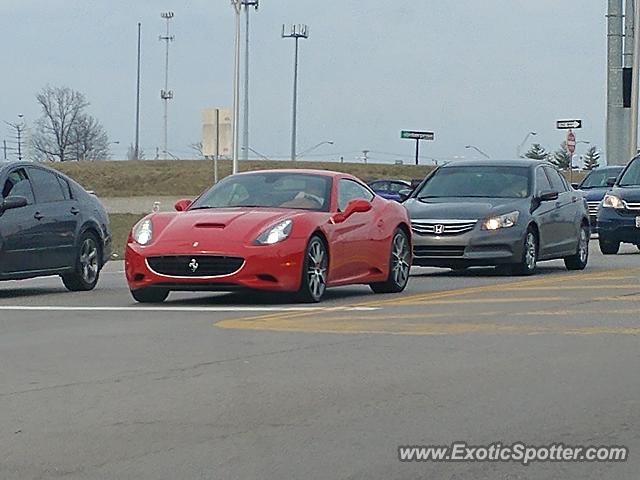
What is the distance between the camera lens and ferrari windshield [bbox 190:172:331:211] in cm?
1498

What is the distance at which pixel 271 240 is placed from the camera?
13.9 metres

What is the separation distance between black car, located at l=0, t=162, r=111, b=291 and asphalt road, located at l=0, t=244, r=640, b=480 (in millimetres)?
1228

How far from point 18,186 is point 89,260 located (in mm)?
1423

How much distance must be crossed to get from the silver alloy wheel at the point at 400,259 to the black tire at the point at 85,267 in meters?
3.46

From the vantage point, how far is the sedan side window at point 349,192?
15.4 meters

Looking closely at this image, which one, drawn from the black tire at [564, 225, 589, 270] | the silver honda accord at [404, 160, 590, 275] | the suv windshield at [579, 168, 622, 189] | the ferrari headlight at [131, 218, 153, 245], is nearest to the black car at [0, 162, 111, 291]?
the ferrari headlight at [131, 218, 153, 245]

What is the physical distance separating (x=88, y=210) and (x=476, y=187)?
5.37 metres

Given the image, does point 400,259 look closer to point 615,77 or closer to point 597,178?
point 597,178

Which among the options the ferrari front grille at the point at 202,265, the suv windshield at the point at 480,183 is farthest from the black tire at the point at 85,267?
the suv windshield at the point at 480,183

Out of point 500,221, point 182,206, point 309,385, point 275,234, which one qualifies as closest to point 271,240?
point 275,234

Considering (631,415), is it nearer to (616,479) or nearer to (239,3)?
(616,479)

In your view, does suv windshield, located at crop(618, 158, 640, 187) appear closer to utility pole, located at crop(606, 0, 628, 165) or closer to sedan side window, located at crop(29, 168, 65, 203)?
sedan side window, located at crop(29, 168, 65, 203)

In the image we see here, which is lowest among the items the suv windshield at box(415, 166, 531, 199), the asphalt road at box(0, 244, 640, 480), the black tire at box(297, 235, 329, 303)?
the asphalt road at box(0, 244, 640, 480)

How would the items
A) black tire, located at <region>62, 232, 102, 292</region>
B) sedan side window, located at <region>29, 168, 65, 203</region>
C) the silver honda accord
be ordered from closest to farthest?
sedan side window, located at <region>29, 168, 65, 203</region> → black tire, located at <region>62, 232, 102, 292</region> → the silver honda accord
